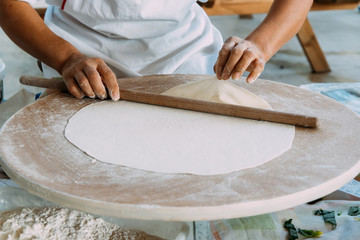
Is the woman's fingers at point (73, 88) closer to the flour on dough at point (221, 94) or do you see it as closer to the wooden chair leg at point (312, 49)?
the flour on dough at point (221, 94)

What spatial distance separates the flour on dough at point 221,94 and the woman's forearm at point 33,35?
45 cm

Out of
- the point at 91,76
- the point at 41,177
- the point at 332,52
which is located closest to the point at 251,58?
the point at 91,76

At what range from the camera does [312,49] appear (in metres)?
4.15

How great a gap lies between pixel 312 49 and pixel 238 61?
3.03 metres

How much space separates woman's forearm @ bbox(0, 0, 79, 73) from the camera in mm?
1534

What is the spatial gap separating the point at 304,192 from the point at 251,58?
0.57m

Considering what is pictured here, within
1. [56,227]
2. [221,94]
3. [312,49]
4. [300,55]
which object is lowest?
[300,55]

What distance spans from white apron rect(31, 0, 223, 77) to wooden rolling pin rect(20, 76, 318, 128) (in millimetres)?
340

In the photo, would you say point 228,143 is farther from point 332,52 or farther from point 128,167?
point 332,52

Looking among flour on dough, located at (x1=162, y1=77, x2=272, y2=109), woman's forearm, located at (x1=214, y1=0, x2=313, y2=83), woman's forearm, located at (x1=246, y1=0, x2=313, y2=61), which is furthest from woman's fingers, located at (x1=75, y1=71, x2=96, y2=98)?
woman's forearm, located at (x1=246, y1=0, x2=313, y2=61)

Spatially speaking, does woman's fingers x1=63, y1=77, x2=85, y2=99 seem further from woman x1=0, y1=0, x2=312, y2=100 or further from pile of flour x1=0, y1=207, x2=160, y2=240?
pile of flour x1=0, y1=207, x2=160, y2=240

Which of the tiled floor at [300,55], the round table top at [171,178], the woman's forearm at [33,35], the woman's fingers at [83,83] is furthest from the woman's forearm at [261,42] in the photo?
the tiled floor at [300,55]

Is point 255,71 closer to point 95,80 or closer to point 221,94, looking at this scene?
point 221,94

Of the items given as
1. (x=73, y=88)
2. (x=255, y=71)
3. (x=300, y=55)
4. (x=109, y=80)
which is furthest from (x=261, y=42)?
(x=300, y=55)
